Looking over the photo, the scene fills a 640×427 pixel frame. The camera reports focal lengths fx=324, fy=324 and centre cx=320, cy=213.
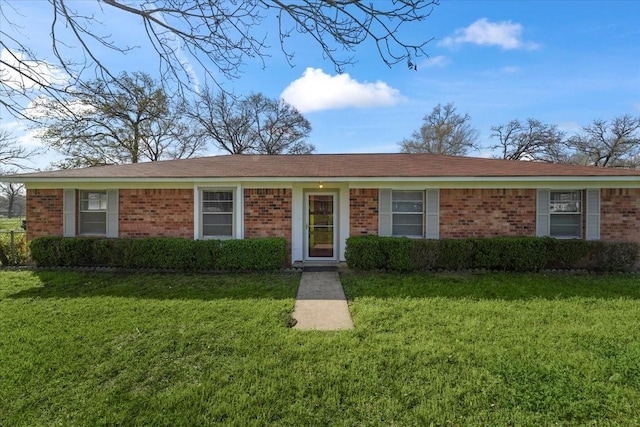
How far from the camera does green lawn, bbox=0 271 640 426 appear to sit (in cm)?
293

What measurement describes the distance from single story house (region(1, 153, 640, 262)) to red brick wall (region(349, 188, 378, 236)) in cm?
3

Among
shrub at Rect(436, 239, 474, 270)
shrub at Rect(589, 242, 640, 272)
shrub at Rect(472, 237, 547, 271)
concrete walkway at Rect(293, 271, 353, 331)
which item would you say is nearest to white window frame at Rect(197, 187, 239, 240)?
concrete walkway at Rect(293, 271, 353, 331)

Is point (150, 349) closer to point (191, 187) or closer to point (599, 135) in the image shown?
point (191, 187)

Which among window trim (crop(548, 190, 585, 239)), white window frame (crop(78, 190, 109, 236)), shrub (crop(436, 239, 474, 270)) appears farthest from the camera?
white window frame (crop(78, 190, 109, 236))

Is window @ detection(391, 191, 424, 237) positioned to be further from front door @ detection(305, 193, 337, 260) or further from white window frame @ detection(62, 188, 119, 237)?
white window frame @ detection(62, 188, 119, 237)

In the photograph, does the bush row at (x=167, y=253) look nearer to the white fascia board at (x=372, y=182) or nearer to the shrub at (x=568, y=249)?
the white fascia board at (x=372, y=182)

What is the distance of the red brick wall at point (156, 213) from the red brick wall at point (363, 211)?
Result: 15.0 feet

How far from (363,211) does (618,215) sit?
6908mm

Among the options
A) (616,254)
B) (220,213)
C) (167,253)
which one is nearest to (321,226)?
(220,213)

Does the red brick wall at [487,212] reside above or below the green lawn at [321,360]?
above

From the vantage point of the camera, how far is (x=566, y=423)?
278 centimetres

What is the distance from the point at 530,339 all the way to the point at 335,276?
14.5 ft

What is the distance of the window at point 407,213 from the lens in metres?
9.22

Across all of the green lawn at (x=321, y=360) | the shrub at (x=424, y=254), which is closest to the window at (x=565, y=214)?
the green lawn at (x=321, y=360)
